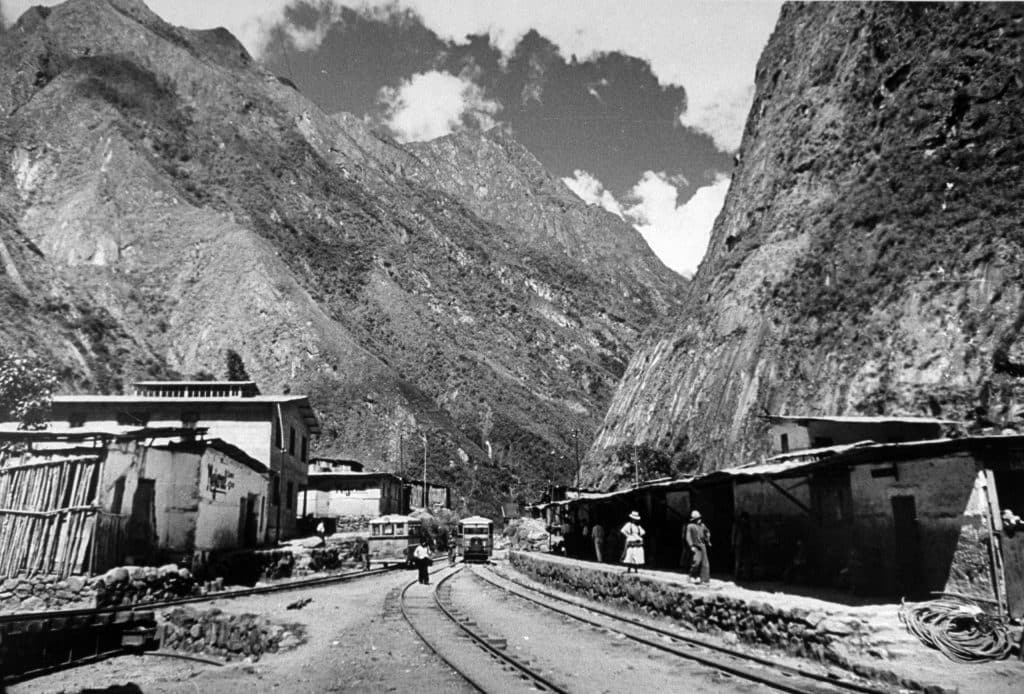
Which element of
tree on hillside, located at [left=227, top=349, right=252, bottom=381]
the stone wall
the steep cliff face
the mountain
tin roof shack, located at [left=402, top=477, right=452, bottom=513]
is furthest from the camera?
the mountain

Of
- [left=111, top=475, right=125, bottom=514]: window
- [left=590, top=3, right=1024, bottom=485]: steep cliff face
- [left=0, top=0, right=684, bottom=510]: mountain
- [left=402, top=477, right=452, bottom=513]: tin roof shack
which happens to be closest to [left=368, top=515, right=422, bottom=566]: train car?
[left=402, top=477, right=452, bottom=513]: tin roof shack

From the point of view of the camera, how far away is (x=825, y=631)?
35.8 feet

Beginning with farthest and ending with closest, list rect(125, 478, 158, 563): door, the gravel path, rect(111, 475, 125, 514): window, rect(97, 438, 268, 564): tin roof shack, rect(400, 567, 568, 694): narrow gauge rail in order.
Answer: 1. rect(125, 478, 158, 563): door
2. rect(97, 438, 268, 564): tin roof shack
3. rect(111, 475, 125, 514): window
4. the gravel path
5. rect(400, 567, 568, 694): narrow gauge rail

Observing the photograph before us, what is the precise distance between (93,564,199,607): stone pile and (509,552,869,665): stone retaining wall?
40.0 ft

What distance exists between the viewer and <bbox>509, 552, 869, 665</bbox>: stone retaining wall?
10.8 m

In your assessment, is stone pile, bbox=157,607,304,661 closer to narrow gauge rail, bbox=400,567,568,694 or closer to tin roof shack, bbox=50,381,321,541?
narrow gauge rail, bbox=400,567,568,694

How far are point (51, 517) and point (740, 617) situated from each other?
59.8ft

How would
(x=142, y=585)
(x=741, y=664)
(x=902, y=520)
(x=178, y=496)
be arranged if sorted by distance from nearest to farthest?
(x=741, y=664)
(x=902, y=520)
(x=142, y=585)
(x=178, y=496)

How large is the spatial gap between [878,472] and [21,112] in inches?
4651

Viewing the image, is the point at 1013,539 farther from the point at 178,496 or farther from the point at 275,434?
the point at 275,434

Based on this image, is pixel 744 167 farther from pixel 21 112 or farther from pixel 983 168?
pixel 21 112

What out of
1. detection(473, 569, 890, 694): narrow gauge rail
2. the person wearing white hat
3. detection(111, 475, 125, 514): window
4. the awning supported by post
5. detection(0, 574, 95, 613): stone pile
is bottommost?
detection(473, 569, 890, 694): narrow gauge rail

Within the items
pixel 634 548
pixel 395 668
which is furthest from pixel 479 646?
pixel 634 548

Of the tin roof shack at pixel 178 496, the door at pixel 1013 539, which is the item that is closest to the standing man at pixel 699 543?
the door at pixel 1013 539
